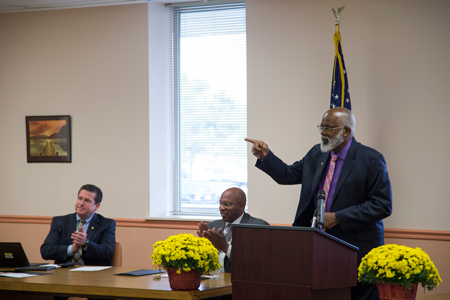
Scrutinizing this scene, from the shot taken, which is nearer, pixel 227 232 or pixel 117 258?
pixel 227 232

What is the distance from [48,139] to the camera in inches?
239

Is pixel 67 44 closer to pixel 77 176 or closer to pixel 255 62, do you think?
pixel 77 176

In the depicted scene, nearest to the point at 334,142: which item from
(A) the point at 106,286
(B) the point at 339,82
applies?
(B) the point at 339,82

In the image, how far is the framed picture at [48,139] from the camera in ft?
19.7

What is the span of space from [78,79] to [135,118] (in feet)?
3.03

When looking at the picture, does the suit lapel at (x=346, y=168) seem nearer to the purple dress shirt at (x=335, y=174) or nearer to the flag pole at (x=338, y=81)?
the purple dress shirt at (x=335, y=174)

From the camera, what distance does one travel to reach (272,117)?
17.5ft

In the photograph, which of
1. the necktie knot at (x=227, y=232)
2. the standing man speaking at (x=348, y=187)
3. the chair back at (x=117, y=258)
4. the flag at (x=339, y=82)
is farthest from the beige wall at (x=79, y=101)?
the standing man speaking at (x=348, y=187)

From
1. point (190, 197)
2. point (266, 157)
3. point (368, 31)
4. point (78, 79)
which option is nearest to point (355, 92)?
point (368, 31)

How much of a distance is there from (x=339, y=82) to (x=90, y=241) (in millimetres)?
2797

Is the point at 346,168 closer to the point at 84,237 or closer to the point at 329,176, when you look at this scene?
the point at 329,176

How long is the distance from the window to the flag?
1386mm

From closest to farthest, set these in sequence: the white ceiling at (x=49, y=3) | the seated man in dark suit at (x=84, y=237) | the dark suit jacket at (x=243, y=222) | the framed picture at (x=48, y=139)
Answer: the dark suit jacket at (x=243, y=222), the seated man in dark suit at (x=84, y=237), the white ceiling at (x=49, y=3), the framed picture at (x=48, y=139)

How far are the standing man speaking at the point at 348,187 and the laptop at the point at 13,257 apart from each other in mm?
2007
